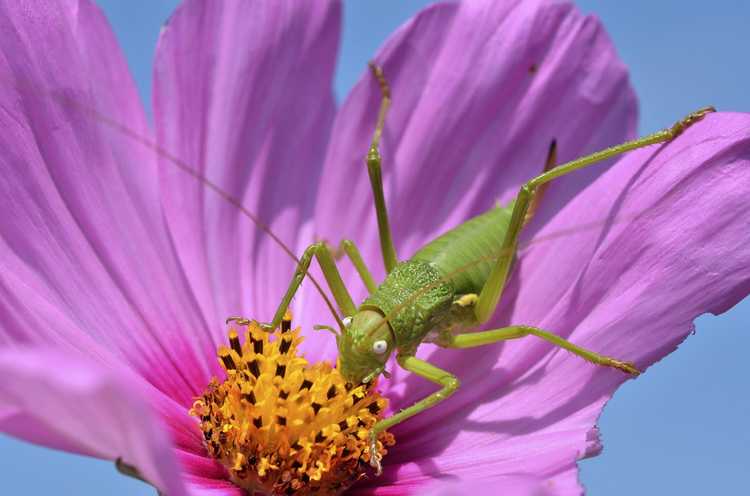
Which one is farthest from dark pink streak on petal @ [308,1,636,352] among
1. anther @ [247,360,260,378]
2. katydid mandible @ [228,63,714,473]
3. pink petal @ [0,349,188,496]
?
pink petal @ [0,349,188,496]

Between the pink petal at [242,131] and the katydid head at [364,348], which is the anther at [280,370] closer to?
the katydid head at [364,348]

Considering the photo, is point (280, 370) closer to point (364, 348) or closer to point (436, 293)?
point (364, 348)

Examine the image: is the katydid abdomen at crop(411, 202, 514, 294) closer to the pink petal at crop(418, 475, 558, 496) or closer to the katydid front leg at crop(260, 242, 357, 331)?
the katydid front leg at crop(260, 242, 357, 331)

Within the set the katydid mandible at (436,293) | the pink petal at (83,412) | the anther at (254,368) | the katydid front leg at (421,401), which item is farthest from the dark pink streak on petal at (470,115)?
the pink petal at (83,412)

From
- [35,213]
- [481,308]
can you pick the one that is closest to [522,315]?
[481,308]

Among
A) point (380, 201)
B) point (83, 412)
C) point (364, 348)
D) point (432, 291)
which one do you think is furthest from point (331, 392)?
point (83, 412)

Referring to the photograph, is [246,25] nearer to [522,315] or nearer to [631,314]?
[522,315]

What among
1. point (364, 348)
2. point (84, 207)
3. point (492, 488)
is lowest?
point (492, 488)
